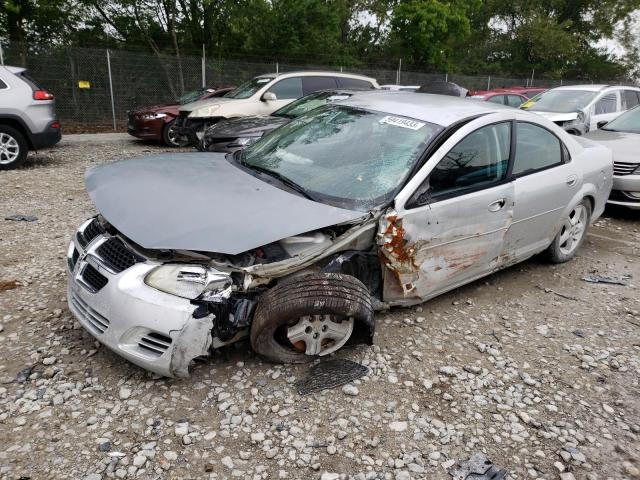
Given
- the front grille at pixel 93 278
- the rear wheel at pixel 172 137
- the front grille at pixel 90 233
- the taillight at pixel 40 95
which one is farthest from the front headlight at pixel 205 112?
the front grille at pixel 93 278

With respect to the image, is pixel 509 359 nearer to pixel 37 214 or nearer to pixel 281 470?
Result: pixel 281 470

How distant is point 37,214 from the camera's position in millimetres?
5586

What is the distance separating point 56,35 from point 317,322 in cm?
1628

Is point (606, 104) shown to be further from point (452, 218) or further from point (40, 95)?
point (40, 95)

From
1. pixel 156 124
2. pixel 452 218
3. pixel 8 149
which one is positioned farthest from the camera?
pixel 156 124

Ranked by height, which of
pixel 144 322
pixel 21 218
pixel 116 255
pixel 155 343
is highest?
pixel 116 255

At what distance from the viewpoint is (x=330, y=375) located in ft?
9.45

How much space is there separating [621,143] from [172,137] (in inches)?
342

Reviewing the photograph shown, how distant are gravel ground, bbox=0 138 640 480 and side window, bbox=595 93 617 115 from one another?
7088 mm

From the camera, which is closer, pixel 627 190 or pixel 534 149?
pixel 534 149

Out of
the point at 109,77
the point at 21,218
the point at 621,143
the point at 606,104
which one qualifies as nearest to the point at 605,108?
the point at 606,104

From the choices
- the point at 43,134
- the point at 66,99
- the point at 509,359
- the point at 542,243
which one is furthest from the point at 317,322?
the point at 66,99

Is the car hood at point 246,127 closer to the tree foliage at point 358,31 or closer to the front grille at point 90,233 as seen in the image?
A: the front grille at point 90,233

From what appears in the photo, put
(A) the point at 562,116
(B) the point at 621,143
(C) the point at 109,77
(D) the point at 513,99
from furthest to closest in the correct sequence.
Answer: (C) the point at 109,77
(D) the point at 513,99
(A) the point at 562,116
(B) the point at 621,143
